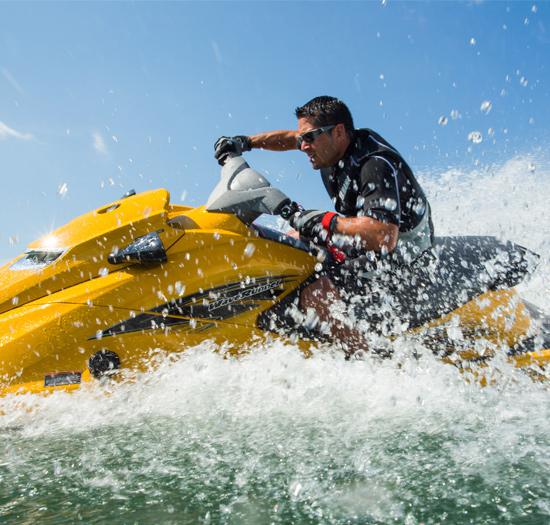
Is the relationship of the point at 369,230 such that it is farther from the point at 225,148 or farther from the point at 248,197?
the point at 225,148

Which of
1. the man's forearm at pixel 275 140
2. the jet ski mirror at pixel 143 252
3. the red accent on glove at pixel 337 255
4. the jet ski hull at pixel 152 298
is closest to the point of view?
the jet ski hull at pixel 152 298

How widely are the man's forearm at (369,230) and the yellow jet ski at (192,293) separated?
0.99ft

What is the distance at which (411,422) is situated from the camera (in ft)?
6.17

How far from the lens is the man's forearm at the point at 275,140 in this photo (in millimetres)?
3840

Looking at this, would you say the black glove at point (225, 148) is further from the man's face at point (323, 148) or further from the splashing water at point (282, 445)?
the splashing water at point (282, 445)

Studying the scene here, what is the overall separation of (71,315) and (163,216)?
0.66 metres

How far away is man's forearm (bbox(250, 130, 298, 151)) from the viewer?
12.6 feet

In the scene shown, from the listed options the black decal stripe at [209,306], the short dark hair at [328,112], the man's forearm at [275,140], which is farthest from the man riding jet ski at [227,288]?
the man's forearm at [275,140]

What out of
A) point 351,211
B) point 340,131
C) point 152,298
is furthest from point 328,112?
point 152,298

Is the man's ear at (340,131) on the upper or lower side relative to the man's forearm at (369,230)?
upper

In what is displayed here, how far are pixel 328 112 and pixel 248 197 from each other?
859 millimetres

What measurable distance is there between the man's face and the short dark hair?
4 centimetres

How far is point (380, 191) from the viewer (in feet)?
8.05

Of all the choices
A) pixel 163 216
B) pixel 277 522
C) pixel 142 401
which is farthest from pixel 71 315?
pixel 277 522
